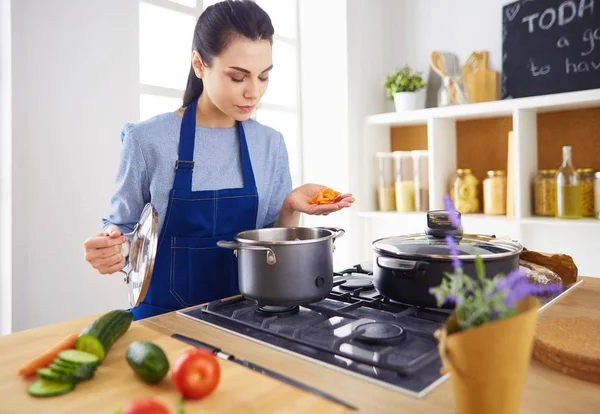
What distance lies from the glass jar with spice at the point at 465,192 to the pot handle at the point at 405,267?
6.19ft

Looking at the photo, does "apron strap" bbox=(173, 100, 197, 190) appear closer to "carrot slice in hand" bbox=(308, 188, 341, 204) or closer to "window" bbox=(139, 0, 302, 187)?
"carrot slice in hand" bbox=(308, 188, 341, 204)

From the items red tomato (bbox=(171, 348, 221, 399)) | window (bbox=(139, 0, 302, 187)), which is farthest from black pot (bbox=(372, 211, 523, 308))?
window (bbox=(139, 0, 302, 187))

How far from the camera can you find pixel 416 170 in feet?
9.77

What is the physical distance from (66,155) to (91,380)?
1468 mm

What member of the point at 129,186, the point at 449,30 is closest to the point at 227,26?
the point at 129,186

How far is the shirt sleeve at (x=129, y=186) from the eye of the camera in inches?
56.5

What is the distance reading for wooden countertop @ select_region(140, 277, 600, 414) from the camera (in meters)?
0.66

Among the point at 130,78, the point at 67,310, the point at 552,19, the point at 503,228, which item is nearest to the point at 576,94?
the point at 552,19

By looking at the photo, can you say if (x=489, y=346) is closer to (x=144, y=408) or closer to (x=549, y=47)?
(x=144, y=408)

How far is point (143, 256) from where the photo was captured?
1.01 meters

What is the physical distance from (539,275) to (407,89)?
1961mm

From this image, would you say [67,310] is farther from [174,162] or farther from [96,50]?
[96,50]

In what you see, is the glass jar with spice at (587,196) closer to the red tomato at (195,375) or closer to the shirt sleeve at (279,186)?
the shirt sleeve at (279,186)

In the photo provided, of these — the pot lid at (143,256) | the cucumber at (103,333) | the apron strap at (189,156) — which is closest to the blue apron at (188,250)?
the apron strap at (189,156)
